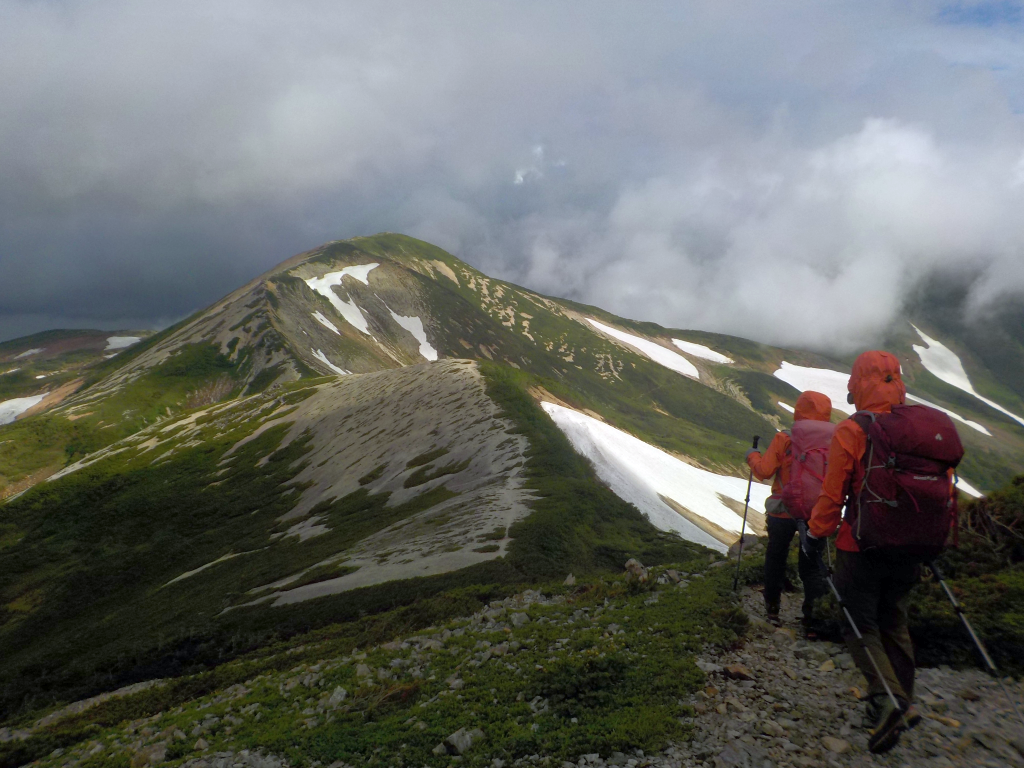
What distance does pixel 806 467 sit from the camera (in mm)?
9766

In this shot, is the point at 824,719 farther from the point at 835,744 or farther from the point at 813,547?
the point at 813,547

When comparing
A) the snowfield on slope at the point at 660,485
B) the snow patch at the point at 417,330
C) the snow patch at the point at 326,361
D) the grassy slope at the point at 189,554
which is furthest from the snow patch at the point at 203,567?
the snow patch at the point at 417,330

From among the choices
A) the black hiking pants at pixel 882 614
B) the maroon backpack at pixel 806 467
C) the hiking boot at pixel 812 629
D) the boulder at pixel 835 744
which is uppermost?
the maroon backpack at pixel 806 467

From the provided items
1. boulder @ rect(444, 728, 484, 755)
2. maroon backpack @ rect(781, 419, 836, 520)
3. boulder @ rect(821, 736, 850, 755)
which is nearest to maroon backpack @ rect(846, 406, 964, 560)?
boulder @ rect(821, 736, 850, 755)

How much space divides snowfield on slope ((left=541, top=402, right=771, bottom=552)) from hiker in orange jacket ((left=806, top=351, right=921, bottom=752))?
33.5m

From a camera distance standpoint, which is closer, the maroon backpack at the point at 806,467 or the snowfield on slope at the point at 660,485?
the maroon backpack at the point at 806,467

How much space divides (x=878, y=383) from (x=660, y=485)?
54443 millimetres

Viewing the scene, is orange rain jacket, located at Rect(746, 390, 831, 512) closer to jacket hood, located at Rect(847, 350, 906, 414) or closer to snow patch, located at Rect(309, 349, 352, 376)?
jacket hood, located at Rect(847, 350, 906, 414)

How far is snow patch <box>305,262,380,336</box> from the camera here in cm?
A: 15238

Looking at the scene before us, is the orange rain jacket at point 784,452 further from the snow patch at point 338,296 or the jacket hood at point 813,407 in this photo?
the snow patch at point 338,296

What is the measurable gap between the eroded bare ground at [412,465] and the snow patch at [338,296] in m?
71.5

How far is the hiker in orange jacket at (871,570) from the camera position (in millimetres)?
6895

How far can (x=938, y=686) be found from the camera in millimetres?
7703

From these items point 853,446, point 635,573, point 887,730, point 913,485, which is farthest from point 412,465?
point 913,485
